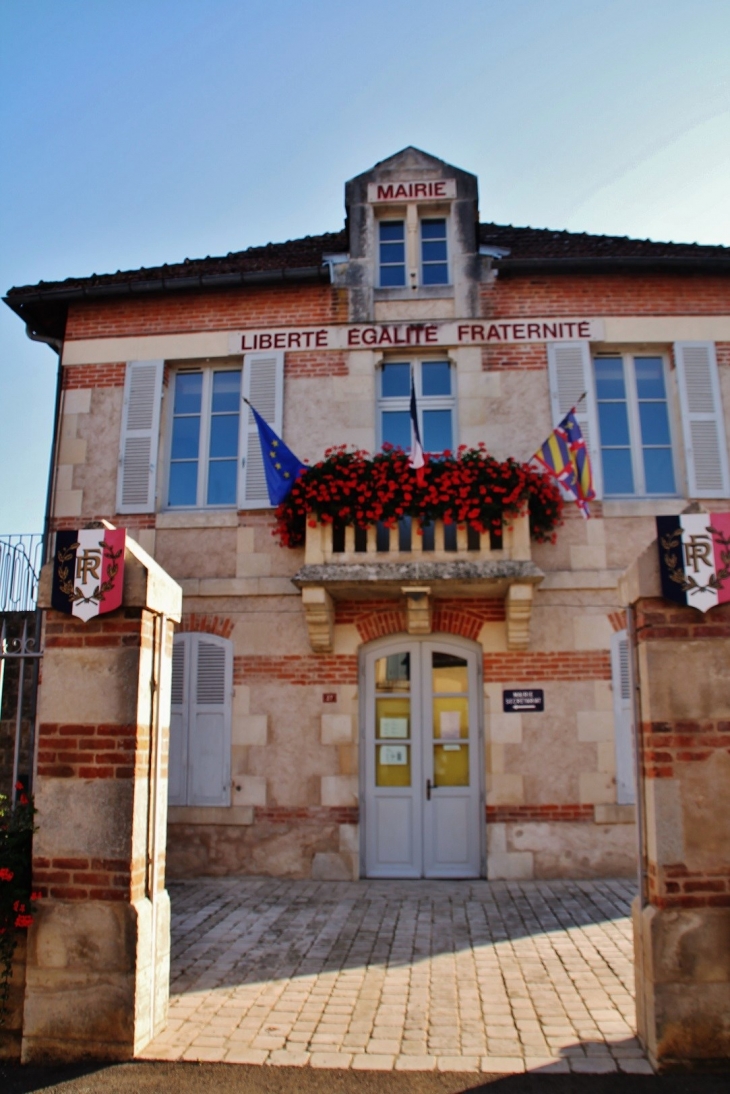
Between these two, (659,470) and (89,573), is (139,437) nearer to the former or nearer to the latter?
(89,573)

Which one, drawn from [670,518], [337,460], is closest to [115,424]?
[337,460]

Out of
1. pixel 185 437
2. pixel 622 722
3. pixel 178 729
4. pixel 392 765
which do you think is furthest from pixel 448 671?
pixel 185 437

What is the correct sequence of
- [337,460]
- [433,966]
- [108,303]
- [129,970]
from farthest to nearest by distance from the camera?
[108,303] → [337,460] → [433,966] → [129,970]

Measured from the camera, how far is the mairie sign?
32.4 ft

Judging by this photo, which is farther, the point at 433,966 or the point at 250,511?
the point at 250,511

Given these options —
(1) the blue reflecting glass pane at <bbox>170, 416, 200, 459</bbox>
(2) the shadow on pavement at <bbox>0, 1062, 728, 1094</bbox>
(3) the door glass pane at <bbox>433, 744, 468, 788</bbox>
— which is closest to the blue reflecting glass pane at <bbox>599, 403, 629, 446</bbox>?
(3) the door glass pane at <bbox>433, 744, 468, 788</bbox>

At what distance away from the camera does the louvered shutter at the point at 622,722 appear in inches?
343

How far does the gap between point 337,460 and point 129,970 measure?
558 centimetres

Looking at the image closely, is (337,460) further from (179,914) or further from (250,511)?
(179,914)

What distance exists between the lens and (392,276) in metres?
10.3

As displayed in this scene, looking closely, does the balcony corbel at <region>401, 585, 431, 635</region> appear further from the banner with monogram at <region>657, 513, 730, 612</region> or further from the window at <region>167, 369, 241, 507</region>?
the banner with monogram at <region>657, 513, 730, 612</region>

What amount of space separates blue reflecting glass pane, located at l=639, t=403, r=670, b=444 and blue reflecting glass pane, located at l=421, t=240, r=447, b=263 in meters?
3.00

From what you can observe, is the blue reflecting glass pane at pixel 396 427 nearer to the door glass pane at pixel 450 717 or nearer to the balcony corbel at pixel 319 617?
the balcony corbel at pixel 319 617

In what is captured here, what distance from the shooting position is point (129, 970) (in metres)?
4.32
